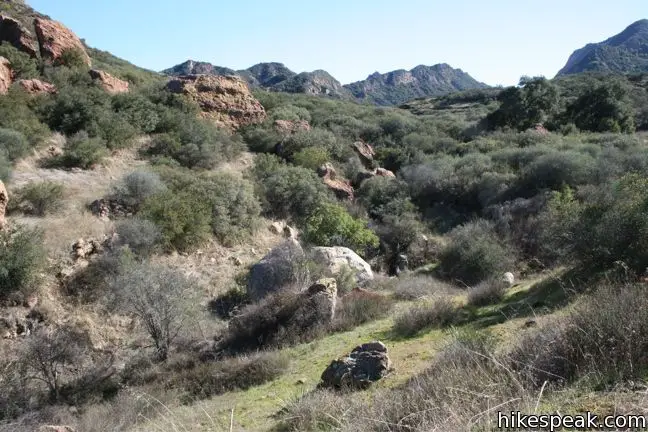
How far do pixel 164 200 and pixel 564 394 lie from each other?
39.0 feet

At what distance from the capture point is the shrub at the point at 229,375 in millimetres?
6859

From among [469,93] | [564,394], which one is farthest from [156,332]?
[469,93]

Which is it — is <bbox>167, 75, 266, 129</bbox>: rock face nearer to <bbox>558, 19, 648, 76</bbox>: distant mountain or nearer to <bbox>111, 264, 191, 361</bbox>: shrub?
<bbox>111, 264, 191, 361</bbox>: shrub

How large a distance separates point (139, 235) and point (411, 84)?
388 ft

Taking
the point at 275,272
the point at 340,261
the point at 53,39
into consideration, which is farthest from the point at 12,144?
the point at 340,261

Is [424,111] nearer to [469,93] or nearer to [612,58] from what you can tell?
[469,93]

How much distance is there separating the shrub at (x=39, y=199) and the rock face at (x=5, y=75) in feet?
22.5

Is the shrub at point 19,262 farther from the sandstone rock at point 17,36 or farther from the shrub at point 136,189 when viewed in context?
the sandstone rock at point 17,36

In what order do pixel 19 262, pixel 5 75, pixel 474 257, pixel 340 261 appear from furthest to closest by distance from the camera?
pixel 5 75, pixel 474 257, pixel 340 261, pixel 19 262

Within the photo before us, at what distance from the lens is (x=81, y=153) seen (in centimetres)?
1459

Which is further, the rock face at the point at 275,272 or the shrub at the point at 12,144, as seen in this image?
the shrub at the point at 12,144

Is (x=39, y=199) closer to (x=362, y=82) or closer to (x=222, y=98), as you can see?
(x=222, y=98)

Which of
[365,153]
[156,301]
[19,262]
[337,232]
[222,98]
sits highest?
[222,98]

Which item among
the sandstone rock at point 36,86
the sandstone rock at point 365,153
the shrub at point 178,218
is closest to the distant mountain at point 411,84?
the sandstone rock at point 365,153
